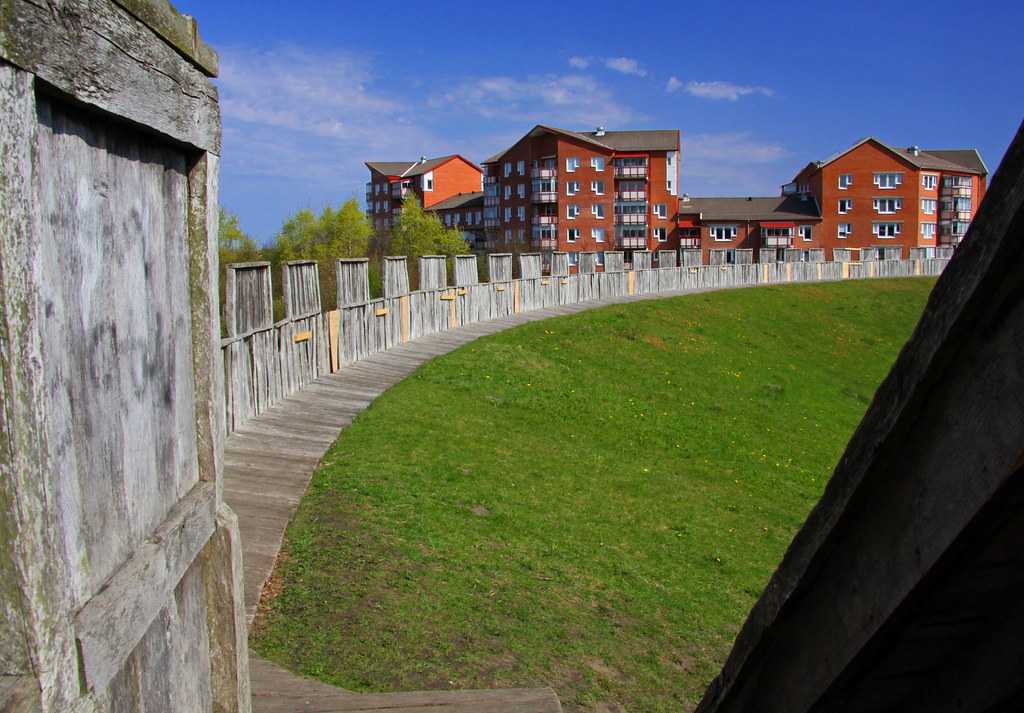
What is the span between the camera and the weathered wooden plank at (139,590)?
78.1 inches

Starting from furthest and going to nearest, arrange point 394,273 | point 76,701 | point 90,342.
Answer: point 394,273, point 90,342, point 76,701

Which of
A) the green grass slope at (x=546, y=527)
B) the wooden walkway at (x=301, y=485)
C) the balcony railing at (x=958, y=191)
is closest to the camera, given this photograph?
the wooden walkway at (x=301, y=485)

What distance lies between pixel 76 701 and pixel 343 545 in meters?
5.94

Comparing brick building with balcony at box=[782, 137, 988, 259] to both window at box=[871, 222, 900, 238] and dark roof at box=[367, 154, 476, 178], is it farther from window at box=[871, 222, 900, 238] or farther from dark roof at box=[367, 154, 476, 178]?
dark roof at box=[367, 154, 476, 178]

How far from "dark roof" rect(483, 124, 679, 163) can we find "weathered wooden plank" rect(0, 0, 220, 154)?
283ft

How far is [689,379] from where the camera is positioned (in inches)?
902

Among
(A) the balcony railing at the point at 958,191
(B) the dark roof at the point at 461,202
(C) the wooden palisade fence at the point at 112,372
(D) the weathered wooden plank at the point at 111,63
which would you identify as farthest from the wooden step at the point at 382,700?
(B) the dark roof at the point at 461,202

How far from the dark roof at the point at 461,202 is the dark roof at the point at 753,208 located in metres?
22.5

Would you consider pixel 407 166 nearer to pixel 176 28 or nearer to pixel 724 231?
pixel 724 231

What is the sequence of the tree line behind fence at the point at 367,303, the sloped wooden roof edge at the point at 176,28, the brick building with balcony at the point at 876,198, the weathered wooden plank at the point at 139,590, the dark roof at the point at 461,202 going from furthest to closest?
the dark roof at the point at 461,202 → the brick building with balcony at the point at 876,198 → the tree line behind fence at the point at 367,303 → the sloped wooden roof edge at the point at 176,28 → the weathered wooden plank at the point at 139,590

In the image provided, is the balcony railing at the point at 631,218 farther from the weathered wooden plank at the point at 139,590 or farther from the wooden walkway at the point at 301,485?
the weathered wooden plank at the point at 139,590

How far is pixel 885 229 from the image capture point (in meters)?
86.9

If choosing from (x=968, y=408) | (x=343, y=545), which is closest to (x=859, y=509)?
(x=968, y=408)

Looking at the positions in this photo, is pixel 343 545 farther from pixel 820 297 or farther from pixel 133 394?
pixel 820 297
